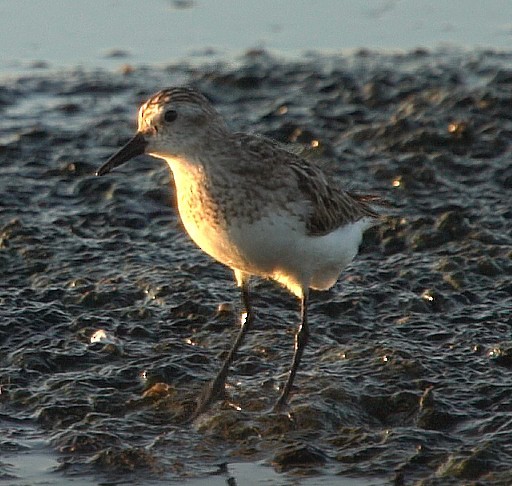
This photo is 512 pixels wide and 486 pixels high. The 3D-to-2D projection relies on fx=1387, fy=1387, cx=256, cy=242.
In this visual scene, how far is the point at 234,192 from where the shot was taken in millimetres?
6582

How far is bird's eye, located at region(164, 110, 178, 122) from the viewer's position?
261 inches

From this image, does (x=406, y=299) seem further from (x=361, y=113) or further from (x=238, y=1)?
(x=238, y=1)

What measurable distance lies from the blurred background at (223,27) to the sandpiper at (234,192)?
5778mm

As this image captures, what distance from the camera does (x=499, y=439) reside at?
6.37 m

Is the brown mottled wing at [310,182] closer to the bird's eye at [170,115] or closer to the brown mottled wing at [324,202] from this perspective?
the brown mottled wing at [324,202]

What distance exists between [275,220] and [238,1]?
7.15m

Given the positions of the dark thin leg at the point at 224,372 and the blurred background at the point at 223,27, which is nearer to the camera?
the dark thin leg at the point at 224,372

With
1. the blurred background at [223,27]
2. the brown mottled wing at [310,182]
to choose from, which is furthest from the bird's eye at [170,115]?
the blurred background at [223,27]

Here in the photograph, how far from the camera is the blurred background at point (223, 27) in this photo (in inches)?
496

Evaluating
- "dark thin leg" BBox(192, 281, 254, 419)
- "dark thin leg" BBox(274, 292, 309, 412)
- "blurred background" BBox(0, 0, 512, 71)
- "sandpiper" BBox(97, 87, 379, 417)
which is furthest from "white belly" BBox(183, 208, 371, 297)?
"blurred background" BBox(0, 0, 512, 71)

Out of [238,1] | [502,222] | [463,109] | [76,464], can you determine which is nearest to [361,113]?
[463,109]

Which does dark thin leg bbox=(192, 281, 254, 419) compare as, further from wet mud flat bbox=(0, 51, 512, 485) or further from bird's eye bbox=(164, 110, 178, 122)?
bird's eye bbox=(164, 110, 178, 122)

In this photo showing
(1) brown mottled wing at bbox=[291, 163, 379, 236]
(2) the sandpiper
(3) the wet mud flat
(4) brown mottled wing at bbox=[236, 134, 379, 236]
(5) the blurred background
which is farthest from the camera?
(5) the blurred background

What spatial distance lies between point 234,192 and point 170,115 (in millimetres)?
482
